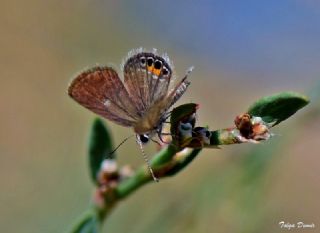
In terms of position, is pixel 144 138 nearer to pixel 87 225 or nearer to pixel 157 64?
pixel 157 64

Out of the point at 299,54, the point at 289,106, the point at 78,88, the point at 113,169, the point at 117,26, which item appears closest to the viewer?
the point at 289,106

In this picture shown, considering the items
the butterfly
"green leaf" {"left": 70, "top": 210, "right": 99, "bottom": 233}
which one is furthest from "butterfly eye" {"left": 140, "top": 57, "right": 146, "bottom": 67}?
"green leaf" {"left": 70, "top": 210, "right": 99, "bottom": 233}

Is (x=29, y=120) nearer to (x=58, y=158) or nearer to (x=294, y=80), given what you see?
(x=58, y=158)

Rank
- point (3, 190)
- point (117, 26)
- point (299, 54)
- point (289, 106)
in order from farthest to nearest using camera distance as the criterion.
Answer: point (117, 26), point (299, 54), point (3, 190), point (289, 106)

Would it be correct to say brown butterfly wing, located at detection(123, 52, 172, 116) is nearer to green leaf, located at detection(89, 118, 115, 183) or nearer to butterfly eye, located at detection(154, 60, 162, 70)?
butterfly eye, located at detection(154, 60, 162, 70)

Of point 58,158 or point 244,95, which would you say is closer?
point 58,158

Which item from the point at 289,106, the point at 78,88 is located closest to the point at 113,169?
the point at 78,88

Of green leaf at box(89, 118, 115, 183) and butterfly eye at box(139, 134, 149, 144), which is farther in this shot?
green leaf at box(89, 118, 115, 183)

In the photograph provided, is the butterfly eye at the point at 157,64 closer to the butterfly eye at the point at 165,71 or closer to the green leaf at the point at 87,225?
the butterfly eye at the point at 165,71
